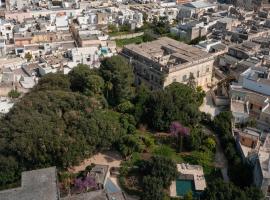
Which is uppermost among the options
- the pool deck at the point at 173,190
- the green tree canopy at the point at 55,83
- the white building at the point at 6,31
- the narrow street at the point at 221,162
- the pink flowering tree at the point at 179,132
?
the white building at the point at 6,31

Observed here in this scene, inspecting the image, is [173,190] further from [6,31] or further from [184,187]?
[6,31]

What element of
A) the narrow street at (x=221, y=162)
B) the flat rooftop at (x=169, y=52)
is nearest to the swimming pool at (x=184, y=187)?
the narrow street at (x=221, y=162)

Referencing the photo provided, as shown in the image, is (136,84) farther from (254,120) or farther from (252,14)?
(252,14)

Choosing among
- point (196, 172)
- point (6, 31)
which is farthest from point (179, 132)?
point (6, 31)

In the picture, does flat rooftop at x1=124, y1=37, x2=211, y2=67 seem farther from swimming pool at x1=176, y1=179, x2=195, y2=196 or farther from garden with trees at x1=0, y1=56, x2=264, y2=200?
swimming pool at x1=176, y1=179, x2=195, y2=196

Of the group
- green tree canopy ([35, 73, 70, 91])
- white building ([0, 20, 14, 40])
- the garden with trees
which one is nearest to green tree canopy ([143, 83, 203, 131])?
the garden with trees

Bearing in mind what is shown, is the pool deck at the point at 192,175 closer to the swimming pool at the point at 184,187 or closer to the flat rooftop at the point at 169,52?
the swimming pool at the point at 184,187
